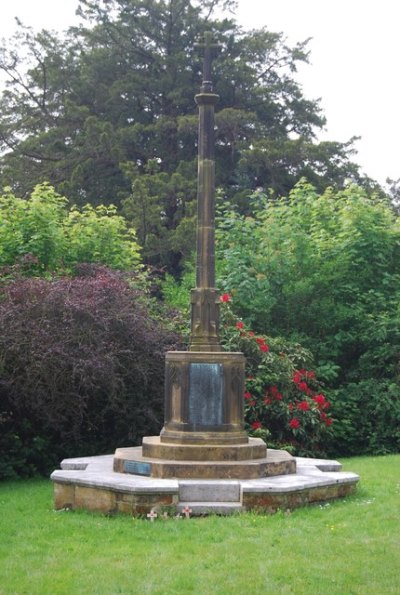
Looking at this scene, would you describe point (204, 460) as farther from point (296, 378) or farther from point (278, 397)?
point (296, 378)

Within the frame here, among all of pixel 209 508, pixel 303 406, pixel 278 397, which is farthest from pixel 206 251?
pixel 303 406

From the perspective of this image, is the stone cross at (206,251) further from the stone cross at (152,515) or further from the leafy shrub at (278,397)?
the leafy shrub at (278,397)

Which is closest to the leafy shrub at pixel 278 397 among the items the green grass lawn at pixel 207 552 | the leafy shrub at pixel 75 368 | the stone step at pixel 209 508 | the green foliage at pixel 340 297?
the green foliage at pixel 340 297

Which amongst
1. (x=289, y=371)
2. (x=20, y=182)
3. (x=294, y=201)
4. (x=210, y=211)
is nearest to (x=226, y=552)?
(x=210, y=211)

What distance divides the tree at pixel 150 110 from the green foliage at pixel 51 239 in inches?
341

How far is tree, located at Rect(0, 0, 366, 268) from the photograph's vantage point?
26.7 meters

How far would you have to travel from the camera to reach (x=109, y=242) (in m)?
16.6

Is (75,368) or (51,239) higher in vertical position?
(51,239)

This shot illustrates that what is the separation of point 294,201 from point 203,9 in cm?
1296

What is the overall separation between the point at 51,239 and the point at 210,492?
24.2 feet

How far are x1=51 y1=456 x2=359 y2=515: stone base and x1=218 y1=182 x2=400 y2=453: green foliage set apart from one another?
6.42 metres

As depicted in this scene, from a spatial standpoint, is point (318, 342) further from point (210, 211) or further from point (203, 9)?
point (203, 9)

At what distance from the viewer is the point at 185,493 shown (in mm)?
9086

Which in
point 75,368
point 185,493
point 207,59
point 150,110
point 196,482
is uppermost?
point 150,110
